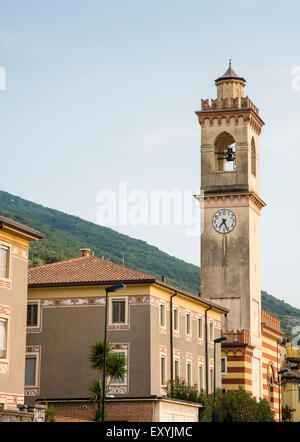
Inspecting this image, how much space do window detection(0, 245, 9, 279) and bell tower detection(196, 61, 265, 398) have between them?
1516 inches

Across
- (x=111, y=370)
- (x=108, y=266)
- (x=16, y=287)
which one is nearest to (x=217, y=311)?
(x=108, y=266)

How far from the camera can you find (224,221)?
8331 cm

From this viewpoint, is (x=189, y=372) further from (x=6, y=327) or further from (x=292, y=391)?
(x=292, y=391)

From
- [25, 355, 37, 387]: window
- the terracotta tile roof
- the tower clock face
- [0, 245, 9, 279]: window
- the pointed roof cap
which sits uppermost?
the pointed roof cap

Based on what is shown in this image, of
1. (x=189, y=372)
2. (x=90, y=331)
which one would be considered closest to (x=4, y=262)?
(x=90, y=331)

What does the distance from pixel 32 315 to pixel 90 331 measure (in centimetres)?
388

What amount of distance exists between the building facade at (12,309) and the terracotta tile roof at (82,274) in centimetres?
1166

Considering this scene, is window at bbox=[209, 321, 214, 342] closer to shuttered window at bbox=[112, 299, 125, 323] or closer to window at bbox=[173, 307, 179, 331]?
window at bbox=[173, 307, 179, 331]

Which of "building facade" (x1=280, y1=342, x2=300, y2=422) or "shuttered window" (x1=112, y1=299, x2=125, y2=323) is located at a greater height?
"shuttered window" (x1=112, y1=299, x2=125, y2=323)

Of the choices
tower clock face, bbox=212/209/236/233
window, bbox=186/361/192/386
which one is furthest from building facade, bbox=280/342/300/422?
window, bbox=186/361/192/386

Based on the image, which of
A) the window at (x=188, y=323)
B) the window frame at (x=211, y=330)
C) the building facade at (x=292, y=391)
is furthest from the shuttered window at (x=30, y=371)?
the building facade at (x=292, y=391)

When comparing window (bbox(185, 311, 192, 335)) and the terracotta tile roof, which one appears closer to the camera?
the terracotta tile roof

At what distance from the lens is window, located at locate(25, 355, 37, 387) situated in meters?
A: 56.7
